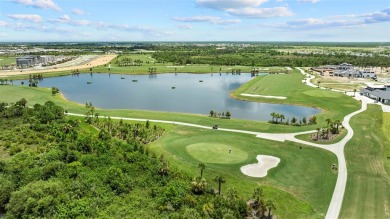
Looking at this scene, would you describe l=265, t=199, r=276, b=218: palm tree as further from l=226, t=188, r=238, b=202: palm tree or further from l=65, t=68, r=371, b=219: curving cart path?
l=65, t=68, r=371, b=219: curving cart path

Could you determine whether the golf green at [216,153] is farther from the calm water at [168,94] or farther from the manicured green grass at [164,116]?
the calm water at [168,94]

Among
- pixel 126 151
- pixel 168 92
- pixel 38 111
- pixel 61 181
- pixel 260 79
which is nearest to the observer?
pixel 61 181

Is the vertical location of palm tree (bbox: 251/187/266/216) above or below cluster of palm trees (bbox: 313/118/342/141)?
below

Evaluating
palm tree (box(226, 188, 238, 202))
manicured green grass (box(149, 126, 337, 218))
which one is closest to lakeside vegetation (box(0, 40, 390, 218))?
manicured green grass (box(149, 126, 337, 218))

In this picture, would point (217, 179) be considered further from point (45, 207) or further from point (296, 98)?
point (296, 98)

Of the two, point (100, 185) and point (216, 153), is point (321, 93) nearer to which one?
point (216, 153)

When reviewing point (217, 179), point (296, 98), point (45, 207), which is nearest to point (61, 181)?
point (45, 207)

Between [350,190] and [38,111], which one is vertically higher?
[38,111]
